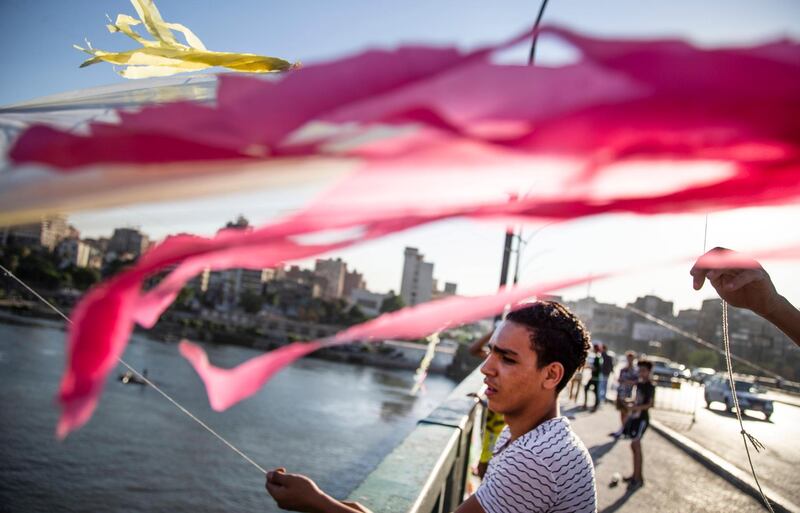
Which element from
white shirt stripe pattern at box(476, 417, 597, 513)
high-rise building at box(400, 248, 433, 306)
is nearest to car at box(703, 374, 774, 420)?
white shirt stripe pattern at box(476, 417, 597, 513)

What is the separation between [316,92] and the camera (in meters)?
0.80

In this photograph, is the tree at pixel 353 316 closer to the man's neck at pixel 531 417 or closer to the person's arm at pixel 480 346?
the person's arm at pixel 480 346

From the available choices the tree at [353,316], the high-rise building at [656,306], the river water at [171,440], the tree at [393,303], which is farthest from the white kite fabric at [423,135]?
the tree at [353,316]

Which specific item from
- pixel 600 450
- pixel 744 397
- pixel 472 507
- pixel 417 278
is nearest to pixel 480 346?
pixel 472 507

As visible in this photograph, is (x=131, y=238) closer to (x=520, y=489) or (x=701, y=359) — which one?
(x=520, y=489)

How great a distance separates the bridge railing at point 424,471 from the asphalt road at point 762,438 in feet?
5.19

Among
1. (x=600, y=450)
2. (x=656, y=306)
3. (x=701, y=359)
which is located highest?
(x=656, y=306)

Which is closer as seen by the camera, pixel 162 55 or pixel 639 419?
pixel 162 55

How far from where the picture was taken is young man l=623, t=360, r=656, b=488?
7.64 m

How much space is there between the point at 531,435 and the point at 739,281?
0.84 metres

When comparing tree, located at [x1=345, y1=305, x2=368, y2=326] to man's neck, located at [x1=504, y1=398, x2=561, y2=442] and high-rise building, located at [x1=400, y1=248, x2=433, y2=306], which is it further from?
man's neck, located at [x1=504, y1=398, x2=561, y2=442]

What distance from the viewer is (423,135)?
812 millimetres

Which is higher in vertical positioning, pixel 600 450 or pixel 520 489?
pixel 520 489

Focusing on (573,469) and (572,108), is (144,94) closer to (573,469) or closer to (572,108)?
(572,108)
